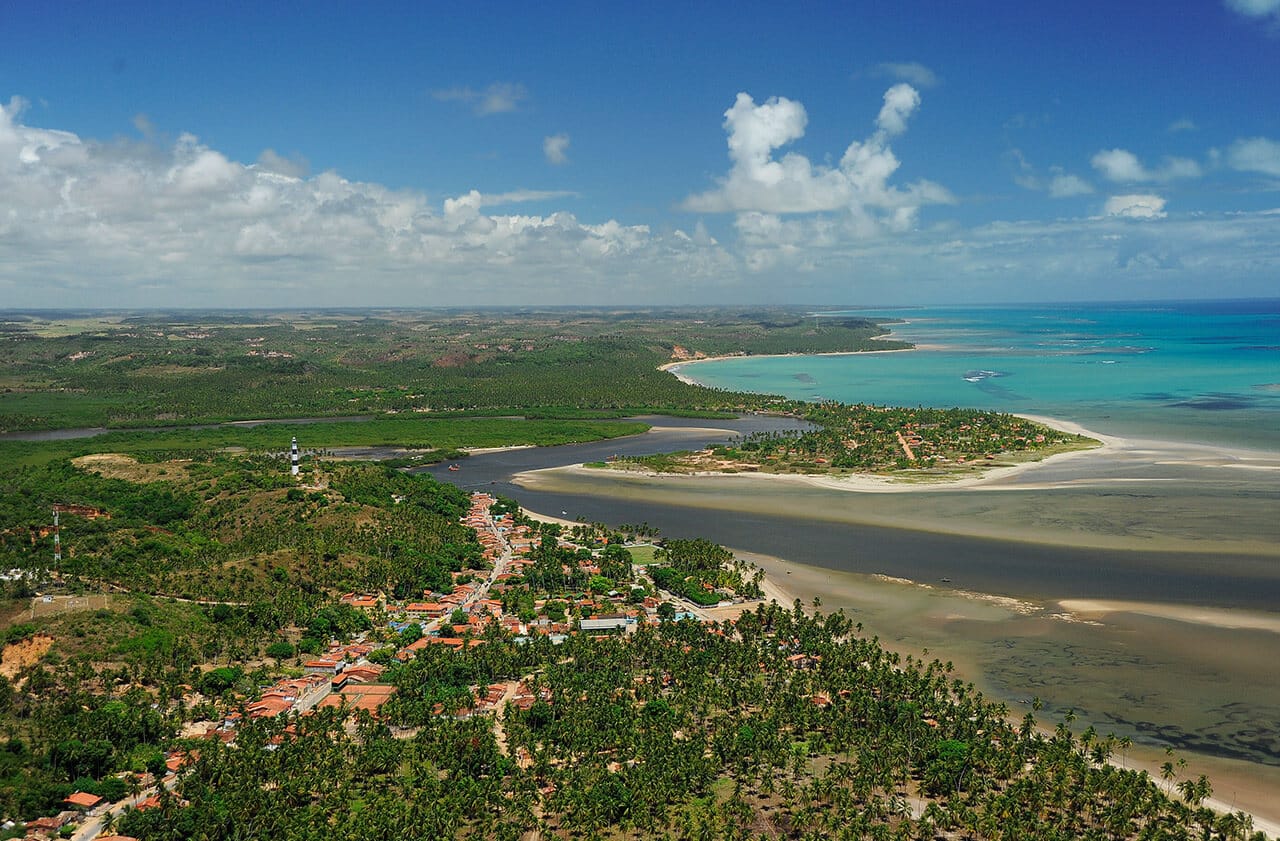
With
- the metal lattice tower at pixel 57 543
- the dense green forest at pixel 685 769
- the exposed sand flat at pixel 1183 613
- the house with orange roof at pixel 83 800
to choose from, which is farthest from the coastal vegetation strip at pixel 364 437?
the exposed sand flat at pixel 1183 613

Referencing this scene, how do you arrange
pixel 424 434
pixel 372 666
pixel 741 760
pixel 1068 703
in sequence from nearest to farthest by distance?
pixel 741 760 < pixel 1068 703 < pixel 372 666 < pixel 424 434

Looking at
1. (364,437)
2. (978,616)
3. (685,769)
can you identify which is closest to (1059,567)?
(978,616)

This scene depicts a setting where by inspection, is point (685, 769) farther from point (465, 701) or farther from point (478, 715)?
point (465, 701)

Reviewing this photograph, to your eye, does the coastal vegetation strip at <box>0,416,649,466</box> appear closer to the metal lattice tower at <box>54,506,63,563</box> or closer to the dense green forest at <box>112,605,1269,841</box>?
the metal lattice tower at <box>54,506,63,563</box>

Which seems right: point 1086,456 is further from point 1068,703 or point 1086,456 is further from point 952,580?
point 1068,703

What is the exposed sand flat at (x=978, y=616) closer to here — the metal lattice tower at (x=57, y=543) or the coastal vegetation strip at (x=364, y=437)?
the metal lattice tower at (x=57, y=543)

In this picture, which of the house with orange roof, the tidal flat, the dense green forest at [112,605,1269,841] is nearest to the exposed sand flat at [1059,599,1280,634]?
the tidal flat

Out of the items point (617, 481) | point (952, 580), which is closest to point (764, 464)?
point (617, 481)

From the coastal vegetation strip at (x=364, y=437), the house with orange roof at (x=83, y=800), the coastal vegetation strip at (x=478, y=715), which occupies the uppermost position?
the coastal vegetation strip at (x=364, y=437)
